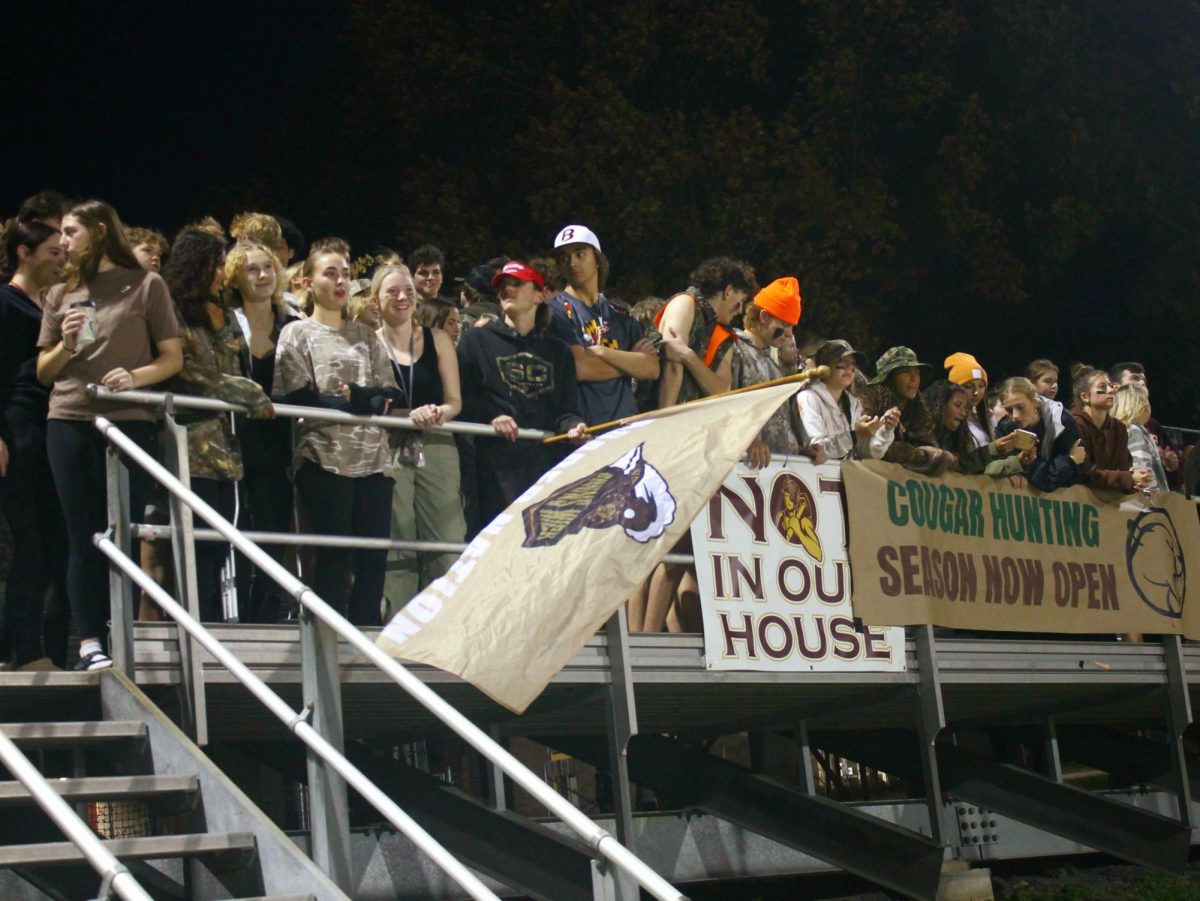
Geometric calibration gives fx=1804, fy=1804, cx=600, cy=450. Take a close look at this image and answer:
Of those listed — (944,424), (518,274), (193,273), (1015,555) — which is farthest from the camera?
(944,424)

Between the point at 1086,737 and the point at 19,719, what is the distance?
30.3 ft

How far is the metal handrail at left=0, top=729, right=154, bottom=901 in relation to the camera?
501 cm

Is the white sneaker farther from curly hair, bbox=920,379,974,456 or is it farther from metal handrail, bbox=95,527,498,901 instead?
curly hair, bbox=920,379,974,456

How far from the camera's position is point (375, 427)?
26.9 feet

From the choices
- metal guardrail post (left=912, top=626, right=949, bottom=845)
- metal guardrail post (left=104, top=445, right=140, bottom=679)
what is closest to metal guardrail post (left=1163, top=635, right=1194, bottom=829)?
metal guardrail post (left=912, top=626, right=949, bottom=845)

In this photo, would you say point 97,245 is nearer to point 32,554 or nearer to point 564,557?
point 32,554

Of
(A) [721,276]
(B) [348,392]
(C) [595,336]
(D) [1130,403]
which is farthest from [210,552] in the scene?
(D) [1130,403]

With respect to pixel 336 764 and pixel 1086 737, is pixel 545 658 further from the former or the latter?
pixel 1086 737

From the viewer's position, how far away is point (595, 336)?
9.55m

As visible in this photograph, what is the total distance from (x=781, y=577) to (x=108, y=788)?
4115 millimetres

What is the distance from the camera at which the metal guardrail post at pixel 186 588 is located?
6.98 metres

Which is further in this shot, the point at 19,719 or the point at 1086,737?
the point at 1086,737

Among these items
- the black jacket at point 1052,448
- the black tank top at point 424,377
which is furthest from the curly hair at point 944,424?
the black tank top at point 424,377

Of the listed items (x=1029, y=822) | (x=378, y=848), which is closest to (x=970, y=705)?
(x=1029, y=822)
